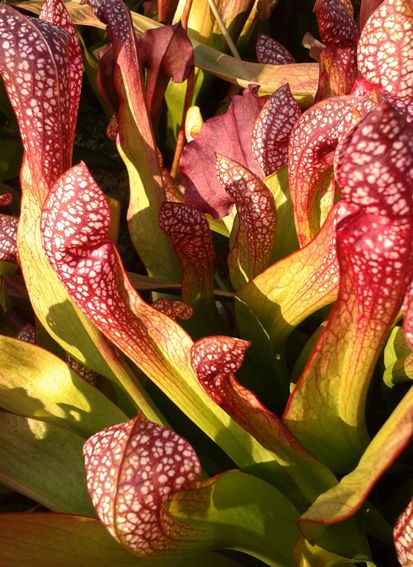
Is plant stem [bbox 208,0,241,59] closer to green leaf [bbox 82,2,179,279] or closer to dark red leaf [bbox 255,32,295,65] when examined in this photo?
dark red leaf [bbox 255,32,295,65]

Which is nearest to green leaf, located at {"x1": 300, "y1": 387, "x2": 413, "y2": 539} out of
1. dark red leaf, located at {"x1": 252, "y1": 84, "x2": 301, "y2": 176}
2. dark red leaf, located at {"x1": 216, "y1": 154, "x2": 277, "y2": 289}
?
dark red leaf, located at {"x1": 216, "y1": 154, "x2": 277, "y2": 289}

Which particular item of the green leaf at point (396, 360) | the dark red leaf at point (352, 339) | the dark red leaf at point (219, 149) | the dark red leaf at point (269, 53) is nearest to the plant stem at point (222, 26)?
the dark red leaf at point (269, 53)

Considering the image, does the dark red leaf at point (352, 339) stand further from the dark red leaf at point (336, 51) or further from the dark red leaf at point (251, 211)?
the dark red leaf at point (336, 51)

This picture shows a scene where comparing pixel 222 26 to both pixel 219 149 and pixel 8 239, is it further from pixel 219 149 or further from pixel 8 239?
pixel 8 239

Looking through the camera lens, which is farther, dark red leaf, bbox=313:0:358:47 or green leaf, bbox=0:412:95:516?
dark red leaf, bbox=313:0:358:47

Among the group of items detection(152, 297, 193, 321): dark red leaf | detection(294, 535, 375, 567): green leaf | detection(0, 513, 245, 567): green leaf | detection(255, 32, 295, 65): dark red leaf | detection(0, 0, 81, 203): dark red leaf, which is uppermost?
detection(255, 32, 295, 65): dark red leaf
